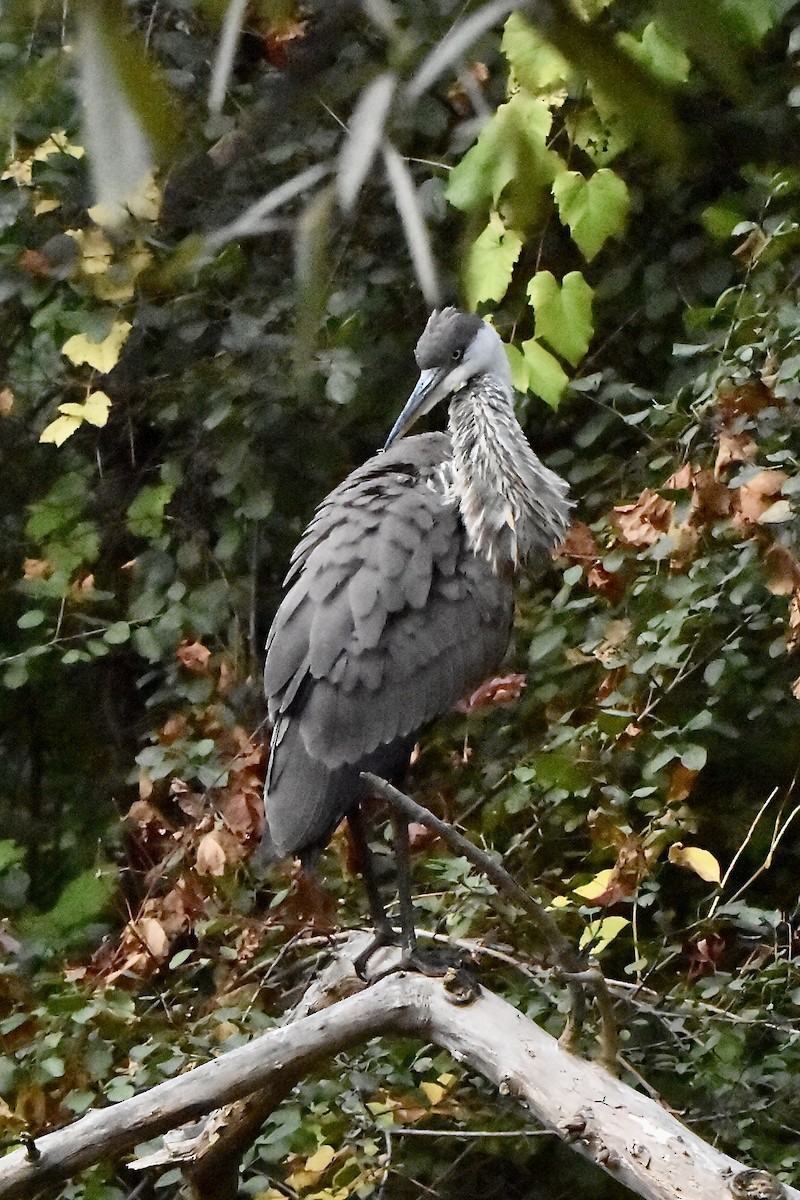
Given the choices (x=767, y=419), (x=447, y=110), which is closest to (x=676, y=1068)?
(x=767, y=419)

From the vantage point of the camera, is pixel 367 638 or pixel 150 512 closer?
pixel 367 638

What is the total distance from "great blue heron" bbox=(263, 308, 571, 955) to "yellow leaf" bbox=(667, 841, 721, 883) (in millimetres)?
385

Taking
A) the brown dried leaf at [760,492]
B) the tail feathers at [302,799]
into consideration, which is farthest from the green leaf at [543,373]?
the tail feathers at [302,799]

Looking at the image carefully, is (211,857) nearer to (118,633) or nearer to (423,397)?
(118,633)

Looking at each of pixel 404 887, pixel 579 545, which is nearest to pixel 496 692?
pixel 579 545

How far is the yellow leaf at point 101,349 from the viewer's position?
8.44 feet

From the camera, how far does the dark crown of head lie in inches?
87.7

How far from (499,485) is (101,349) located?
906 mm

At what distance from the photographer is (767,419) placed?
212 centimetres

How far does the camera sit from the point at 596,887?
6.89 feet

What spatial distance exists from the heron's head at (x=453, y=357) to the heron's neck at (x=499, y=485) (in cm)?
2

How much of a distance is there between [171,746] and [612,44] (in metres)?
2.33

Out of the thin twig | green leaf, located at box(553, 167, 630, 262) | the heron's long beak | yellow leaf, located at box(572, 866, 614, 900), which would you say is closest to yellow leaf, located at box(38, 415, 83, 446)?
the heron's long beak

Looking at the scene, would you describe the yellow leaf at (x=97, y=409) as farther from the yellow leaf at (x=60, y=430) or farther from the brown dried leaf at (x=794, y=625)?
the brown dried leaf at (x=794, y=625)
